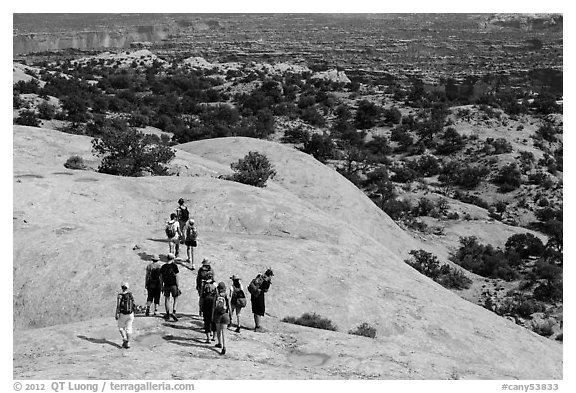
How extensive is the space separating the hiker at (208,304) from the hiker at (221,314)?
130 mm

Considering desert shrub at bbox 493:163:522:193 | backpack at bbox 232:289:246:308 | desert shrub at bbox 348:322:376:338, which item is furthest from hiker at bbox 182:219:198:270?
desert shrub at bbox 493:163:522:193

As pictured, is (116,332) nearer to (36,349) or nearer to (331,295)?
(36,349)

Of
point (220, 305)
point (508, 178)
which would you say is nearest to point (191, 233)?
point (220, 305)

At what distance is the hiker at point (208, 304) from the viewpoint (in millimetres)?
16234

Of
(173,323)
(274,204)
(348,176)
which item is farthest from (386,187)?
(173,323)

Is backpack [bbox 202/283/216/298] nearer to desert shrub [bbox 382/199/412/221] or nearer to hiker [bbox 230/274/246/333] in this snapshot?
hiker [bbox 230/274/246/333]

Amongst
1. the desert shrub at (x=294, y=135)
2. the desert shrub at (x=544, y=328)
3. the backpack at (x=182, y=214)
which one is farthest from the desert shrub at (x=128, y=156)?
the desert shrub at (x=294, y=135)

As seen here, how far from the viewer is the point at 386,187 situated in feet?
185

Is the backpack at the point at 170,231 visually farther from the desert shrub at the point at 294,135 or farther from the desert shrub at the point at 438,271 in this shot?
the desert shrub at the point at 294,135

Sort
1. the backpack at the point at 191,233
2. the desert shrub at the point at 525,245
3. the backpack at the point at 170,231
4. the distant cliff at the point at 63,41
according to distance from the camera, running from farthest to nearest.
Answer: the distant cliff at the point at 63,41, the desert shrub at the point at 525,245, the backpack at the point at 170,231, the backpack at the point at 191,233

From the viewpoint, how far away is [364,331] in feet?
68.5

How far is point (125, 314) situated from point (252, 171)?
21.9 meters

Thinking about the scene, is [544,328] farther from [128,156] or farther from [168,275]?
[128,156]

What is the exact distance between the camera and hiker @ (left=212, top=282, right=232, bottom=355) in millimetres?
15859
